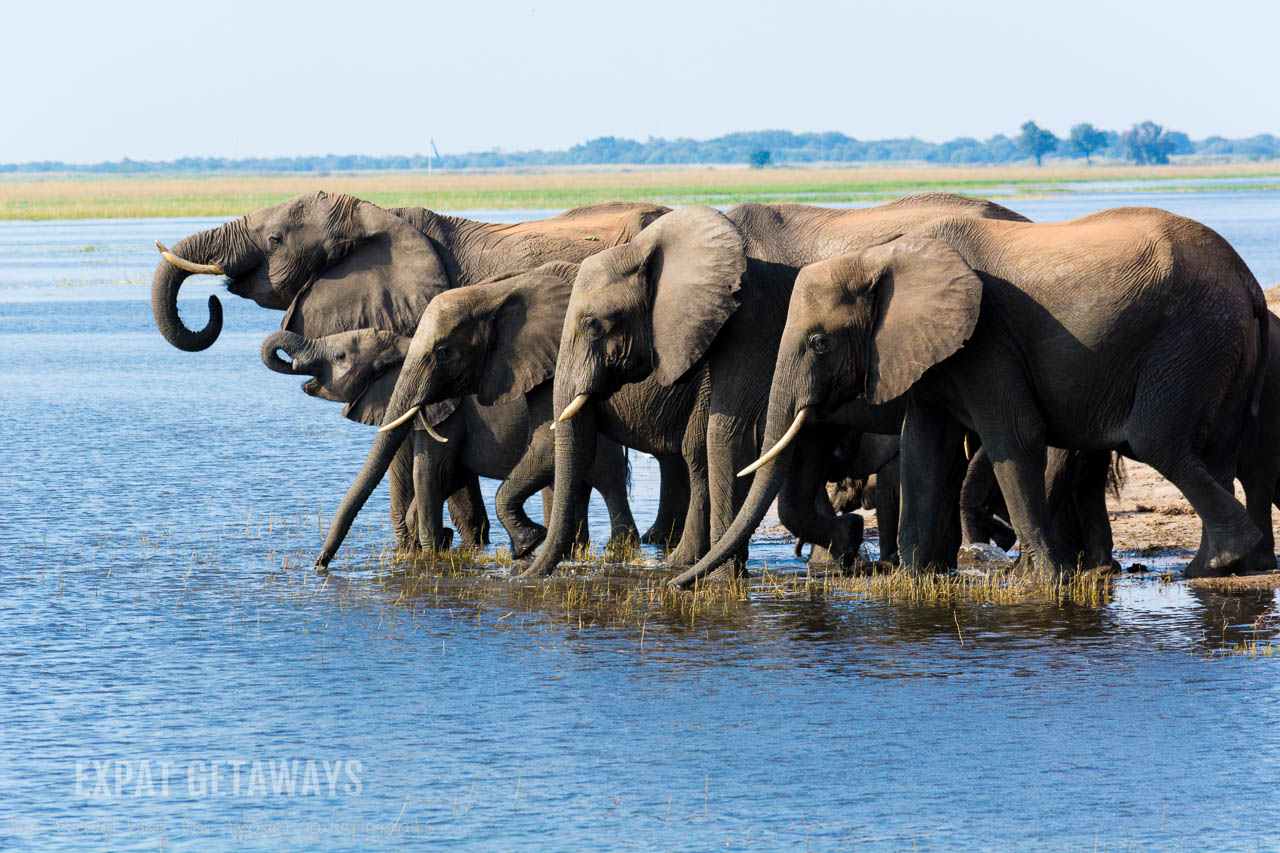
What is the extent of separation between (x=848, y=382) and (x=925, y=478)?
0.83 m

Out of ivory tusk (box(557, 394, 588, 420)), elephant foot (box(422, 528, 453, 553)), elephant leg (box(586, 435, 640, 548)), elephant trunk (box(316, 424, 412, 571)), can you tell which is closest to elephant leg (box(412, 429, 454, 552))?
elephant foot (box(422, 528, 453, 553))

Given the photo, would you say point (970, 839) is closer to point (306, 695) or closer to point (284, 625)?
point (306, 695)

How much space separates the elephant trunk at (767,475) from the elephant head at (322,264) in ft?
12.4

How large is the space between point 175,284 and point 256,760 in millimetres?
7556

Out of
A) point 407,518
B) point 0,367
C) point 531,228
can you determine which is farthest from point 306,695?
point 0,367

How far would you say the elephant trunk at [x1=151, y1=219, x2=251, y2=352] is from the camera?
49.2 ft

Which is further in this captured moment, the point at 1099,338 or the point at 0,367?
the point at 0,367

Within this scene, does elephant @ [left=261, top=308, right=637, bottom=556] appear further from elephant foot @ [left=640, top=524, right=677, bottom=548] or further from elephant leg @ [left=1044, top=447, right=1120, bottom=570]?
elephant leg @ [left=1044, top=447, right=1120, bottom=570]

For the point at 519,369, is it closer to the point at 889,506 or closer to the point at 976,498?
the point at 889,506

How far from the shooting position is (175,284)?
50.6 ft

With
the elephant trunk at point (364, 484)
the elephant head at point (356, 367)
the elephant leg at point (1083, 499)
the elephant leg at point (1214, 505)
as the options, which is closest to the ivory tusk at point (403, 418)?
the elephant trunk at point (364, 484)

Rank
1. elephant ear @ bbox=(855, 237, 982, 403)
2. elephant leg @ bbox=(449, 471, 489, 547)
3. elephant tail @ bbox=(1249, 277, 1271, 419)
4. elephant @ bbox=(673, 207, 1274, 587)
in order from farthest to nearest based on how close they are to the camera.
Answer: elephant leg @ bbox=(449, 471, 489, 547) → elephant tail @ bbox=(1249, 277, 1271, 419) → elephant @ bbox=(673, 207, 1274, 587) → elephant ear @ bbox=(855, 237, 982, 403)

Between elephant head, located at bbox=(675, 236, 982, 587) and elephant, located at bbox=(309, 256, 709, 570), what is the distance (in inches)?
41.4

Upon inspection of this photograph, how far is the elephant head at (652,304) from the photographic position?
11406 millimetres
